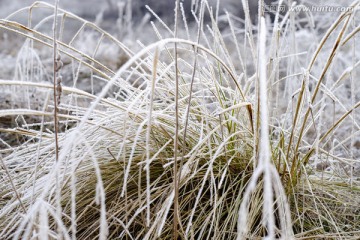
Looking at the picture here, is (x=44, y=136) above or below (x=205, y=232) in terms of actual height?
above

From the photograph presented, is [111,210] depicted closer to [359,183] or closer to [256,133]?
[256,133]

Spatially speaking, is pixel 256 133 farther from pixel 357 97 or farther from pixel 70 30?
pixel 70 30

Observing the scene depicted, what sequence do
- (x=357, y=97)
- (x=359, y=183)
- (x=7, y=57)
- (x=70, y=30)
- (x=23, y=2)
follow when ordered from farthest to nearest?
(x=23, y=2) → (x=70, y=30) → (x=7, y=57) → (x=357, y=97) → (x=359, y=183)

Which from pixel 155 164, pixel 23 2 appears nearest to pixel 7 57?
pixel 155 164

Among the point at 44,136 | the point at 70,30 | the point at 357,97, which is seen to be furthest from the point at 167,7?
the point at 44,136

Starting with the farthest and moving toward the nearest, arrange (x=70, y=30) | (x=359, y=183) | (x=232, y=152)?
(x=70, y=30)
(x=359, y=183)
(x=232, y=152)

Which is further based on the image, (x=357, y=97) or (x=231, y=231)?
(x=357, y=97)

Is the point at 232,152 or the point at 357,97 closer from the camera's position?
the point at 232,152

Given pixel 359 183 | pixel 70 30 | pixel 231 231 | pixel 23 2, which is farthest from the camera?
pixel 23 2

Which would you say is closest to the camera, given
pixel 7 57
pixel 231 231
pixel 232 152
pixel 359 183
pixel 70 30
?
pixel 231 231
